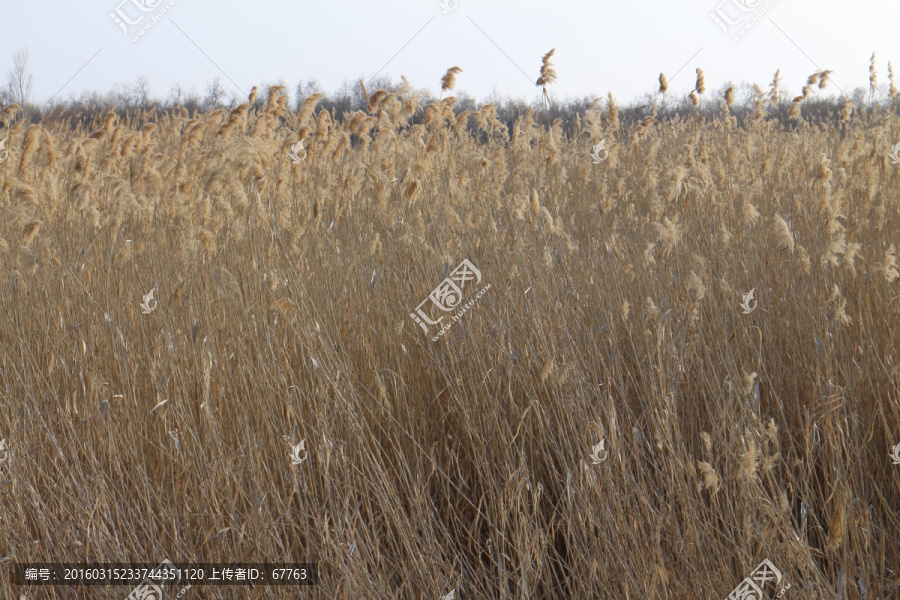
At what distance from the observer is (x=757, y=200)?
3.40 metres

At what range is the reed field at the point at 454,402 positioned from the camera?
55.2 inches

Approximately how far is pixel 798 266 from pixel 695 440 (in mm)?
792

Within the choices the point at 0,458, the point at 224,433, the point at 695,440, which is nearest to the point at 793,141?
the point at 695,440

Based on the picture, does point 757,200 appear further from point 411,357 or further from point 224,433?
point 224,433

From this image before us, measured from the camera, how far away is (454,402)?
1912 mm

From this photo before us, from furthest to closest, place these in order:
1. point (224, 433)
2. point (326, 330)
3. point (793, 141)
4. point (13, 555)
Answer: point (793, 141), point (326, 330), point (224, 433), point (13, 555)

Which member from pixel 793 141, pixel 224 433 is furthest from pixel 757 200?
pixel 224 433

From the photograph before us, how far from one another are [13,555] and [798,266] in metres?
2.32

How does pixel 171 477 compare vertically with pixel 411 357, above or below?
below

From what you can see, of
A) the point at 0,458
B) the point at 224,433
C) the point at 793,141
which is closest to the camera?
the point at 0,458

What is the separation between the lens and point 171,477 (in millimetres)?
1731

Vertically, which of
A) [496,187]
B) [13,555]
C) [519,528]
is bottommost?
[519,528]

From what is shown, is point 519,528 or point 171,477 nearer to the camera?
point 519,528

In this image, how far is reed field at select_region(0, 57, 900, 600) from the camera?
1403 millimetres
